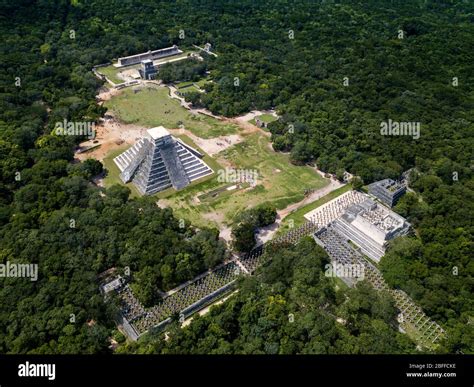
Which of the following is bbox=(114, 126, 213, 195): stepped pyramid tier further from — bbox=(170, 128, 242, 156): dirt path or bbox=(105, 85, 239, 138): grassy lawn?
bbox=(105, 85, 239, 138): grassy lawn

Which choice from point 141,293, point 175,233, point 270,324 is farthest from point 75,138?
point 270,324

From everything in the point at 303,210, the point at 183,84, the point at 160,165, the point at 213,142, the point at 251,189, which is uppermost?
the point at 183,84

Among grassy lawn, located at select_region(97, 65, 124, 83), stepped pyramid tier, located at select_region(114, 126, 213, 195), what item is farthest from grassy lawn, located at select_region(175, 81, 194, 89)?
stepped pyramid tier, located at select_region(114, 126, 213, 195)

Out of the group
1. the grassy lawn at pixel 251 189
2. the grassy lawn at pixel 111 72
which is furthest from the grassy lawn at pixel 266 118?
the grassy lawn at pixel 111 72

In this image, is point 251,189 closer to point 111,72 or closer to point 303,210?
point 303,210

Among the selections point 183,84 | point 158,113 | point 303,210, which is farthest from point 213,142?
point 183,84

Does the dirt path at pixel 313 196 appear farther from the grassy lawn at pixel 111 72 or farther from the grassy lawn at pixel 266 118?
the grassy lawn at pixel 111 72

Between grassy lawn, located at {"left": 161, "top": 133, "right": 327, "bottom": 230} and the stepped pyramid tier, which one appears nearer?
grassy lawn, located at {"left": 161, "top": 133, "right": 327, "bottom": 230}
